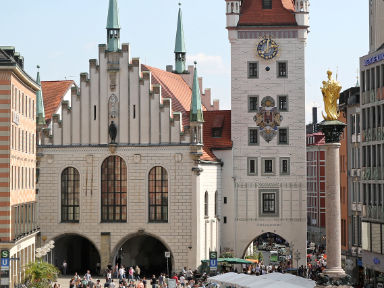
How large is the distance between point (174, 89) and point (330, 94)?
41.4 m

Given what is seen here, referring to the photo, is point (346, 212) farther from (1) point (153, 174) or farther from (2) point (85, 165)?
(2) point (85, 165)

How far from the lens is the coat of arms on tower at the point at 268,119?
263 feet

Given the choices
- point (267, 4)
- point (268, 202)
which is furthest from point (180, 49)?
A: point (268, 202)

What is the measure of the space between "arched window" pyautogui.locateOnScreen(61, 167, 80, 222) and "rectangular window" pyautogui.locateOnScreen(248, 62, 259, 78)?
17.6 metres

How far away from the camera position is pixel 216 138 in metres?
81.7

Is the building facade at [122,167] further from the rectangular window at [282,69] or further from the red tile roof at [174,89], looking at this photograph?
the rectangular window at [282,69]

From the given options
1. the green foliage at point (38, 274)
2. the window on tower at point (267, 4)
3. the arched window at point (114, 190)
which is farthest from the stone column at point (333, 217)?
the window on tower at point (267, 4)

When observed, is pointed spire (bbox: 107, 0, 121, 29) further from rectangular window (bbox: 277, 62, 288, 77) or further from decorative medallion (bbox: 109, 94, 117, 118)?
rectangular window (bbox: 277, 62, 288, 77)

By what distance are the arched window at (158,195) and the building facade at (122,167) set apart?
0.08m

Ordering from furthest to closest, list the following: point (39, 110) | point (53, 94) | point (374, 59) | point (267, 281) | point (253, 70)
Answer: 1. point (53, 94)
2. point (253, 70)
3. point (39, 110)
4. point (374, 59)
5. point (267, 281)

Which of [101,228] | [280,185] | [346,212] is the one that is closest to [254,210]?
[280,185]

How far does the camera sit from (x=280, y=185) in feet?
263

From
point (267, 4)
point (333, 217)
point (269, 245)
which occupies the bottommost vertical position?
point (269, 245)

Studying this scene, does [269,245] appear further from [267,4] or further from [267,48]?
[267,4]
